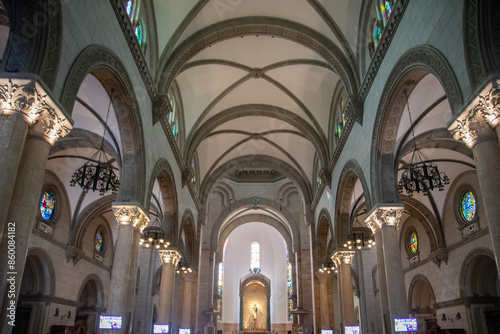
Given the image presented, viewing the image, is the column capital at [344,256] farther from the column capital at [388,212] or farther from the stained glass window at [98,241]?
the stained glass window at [98,241]

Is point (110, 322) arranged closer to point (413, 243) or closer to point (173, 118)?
point (173, 118)

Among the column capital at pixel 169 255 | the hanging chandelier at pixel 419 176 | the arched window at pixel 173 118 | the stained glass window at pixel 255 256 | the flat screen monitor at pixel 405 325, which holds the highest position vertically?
the arched window at pixel 173 118

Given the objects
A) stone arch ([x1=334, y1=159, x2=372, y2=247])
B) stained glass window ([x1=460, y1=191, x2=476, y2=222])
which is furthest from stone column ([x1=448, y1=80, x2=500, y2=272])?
stained glass window ([x1=460, y1=191, x2=476, y2=222])

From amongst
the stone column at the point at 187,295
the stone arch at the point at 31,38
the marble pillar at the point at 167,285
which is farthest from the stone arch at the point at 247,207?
the stone arch at the point at 31,38

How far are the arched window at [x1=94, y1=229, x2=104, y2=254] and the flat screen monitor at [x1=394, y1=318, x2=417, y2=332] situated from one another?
18319 millimetres

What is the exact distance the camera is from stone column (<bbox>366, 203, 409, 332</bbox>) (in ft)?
33.4

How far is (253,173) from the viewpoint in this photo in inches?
1303

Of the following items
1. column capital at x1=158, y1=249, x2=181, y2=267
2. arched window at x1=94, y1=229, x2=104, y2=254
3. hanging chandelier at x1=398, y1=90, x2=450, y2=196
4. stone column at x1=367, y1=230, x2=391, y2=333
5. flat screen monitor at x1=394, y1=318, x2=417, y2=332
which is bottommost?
flat screen monitor at x1=394, y1=318, x2=417, y2=332

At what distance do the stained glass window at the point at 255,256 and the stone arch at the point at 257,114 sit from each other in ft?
81.3

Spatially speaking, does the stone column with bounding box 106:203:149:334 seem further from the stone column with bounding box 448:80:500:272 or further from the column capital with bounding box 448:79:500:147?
the stone column with bounding box 448:80:500:272

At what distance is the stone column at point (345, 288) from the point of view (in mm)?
16062

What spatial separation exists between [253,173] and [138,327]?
14.7 m

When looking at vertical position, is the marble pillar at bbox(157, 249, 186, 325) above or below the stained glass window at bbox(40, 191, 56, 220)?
below

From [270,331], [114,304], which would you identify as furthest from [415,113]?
A: [270,331]
